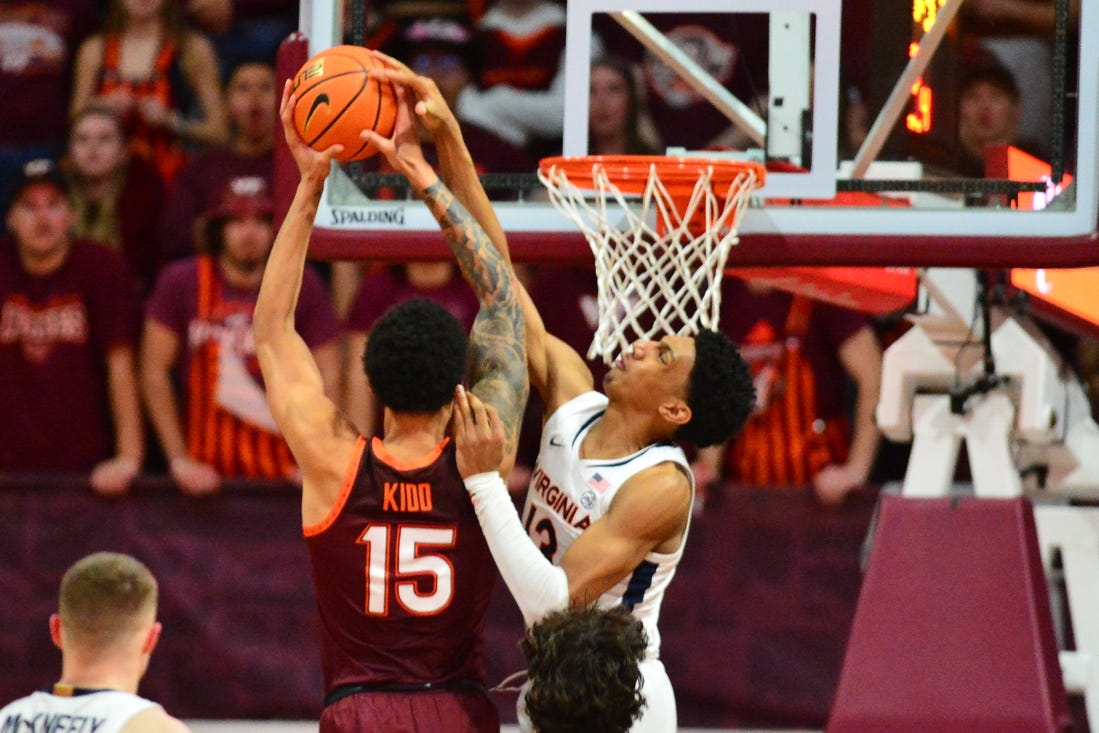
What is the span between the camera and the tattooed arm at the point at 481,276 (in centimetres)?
416

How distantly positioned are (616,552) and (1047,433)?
7.47 ft

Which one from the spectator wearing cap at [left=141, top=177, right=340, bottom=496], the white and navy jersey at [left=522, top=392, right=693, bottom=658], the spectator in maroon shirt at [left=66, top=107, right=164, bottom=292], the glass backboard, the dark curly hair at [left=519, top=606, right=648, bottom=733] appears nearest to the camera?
the dark curly hair at [left=519, top=606, right=648, bottom=733]

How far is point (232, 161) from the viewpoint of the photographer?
7.75 metres

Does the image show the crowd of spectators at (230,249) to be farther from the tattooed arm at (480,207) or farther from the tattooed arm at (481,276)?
the tattooed arm at (481,276)

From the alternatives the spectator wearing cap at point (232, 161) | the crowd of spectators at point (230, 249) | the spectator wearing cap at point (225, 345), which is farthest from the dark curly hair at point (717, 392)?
the spectator wearing cap at point (232, 161)

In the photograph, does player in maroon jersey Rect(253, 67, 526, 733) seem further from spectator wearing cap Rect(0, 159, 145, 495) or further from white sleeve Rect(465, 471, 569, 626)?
spectator wearing cap Rect(0, 159, 145, 495)

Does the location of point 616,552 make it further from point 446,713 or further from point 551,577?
point 446,713

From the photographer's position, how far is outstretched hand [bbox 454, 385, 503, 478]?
3.94m

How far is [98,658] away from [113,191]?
459cm

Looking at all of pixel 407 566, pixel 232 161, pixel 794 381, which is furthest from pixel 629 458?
pixel 232 161

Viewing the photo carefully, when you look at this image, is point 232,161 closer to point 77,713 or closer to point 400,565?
point 400,565

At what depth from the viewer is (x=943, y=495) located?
5.76m

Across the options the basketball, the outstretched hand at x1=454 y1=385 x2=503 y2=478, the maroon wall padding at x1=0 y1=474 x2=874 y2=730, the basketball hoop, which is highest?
the basketball

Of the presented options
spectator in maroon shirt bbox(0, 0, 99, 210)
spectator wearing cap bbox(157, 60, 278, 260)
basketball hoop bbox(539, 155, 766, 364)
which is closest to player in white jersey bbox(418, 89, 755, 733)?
basketball hoop bbox(539, 155, 766, 364)
